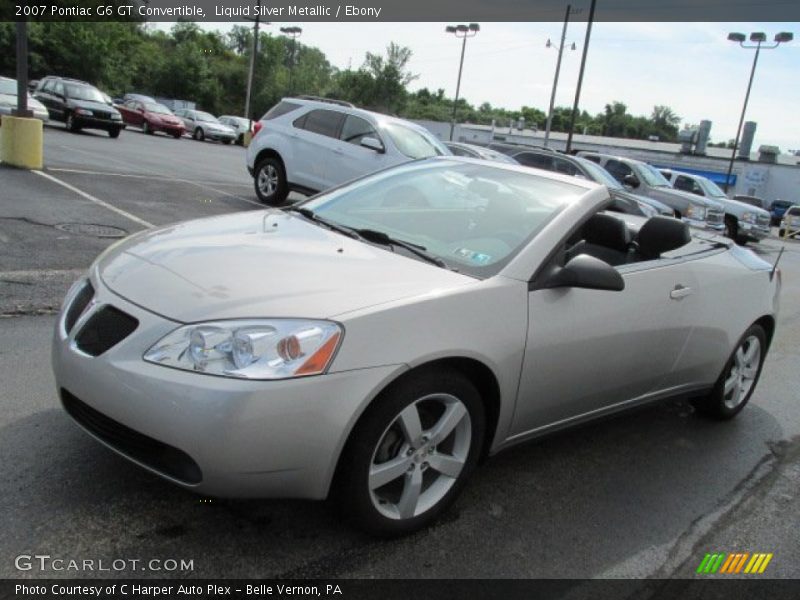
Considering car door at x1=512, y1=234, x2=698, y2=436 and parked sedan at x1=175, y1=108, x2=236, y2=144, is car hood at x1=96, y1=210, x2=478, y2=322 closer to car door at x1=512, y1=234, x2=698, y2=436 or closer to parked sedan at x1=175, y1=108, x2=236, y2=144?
car door at x1=512, y1=234, x2=698, y2=436

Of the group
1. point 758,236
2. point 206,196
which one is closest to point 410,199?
point 206,196

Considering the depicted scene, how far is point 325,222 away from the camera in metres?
3.62

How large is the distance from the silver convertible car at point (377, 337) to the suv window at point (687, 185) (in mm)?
16822

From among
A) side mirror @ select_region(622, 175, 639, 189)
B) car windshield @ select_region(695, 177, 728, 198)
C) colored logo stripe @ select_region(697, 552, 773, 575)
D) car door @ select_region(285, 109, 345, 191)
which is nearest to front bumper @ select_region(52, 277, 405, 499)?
colored logo stripe @ select_region(697, 552, 773, 575)

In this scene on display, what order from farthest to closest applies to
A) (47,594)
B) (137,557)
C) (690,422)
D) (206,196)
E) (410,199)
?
(206,196) < (690,422) < (410,199) < (137,557) < (47,594)

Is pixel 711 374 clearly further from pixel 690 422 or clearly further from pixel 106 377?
pixel 106 377

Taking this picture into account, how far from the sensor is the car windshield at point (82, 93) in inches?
849

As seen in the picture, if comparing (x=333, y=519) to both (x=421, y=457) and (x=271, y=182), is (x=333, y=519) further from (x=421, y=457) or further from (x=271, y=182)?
(x=271, y=182)

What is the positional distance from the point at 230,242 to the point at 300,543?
4.34 ft

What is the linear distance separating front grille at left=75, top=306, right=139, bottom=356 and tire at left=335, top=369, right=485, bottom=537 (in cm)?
90

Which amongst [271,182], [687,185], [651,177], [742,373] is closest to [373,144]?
[271,182]

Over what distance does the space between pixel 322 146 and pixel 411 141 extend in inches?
55.4

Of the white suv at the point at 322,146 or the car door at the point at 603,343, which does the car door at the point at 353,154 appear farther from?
the car door at the point at 603,343

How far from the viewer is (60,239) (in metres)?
6.67
